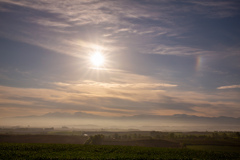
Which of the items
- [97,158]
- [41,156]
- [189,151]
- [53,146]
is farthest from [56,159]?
[189,151]

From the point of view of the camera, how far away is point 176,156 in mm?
41500

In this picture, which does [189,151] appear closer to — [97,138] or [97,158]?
[97,158]

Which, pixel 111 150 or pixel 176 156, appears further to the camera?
pixel 111 150

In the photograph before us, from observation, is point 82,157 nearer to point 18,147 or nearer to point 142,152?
point 142,152

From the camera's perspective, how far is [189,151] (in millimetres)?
46812

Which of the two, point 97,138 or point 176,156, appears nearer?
point 176,156

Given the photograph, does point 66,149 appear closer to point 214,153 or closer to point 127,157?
point 127,157

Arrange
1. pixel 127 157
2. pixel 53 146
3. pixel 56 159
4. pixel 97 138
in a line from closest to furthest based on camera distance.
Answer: pixel 56 159 → pixel 127 157 → pixel 53 146 → pixel 97 138

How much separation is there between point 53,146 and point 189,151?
129ft

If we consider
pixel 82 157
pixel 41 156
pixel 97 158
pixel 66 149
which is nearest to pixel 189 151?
pixel 97 158

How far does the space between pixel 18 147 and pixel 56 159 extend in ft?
55.6

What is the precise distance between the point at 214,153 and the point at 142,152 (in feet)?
66.9

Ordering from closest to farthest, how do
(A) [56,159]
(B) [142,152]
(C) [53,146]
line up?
(A) [56,159]
(B) [142,152]
(C) [53,146]

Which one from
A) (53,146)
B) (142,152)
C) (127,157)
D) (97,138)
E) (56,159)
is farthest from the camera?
(97,138)
